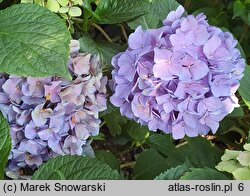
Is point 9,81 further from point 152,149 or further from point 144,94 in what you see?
point 152,149

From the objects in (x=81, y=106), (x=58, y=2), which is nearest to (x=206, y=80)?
(x=81, y=106)

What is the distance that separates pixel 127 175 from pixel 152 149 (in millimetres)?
253

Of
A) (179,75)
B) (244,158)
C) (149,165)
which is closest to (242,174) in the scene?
(244,158)

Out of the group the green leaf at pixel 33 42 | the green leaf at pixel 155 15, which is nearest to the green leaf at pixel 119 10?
the green leaf at pixel 155 15

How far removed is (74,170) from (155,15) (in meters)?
0.52

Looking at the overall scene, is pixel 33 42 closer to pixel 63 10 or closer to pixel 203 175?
pixel 63 10

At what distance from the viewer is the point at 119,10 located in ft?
4.93

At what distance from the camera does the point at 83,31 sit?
1.59 meters

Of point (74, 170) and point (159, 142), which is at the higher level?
point (74, 170)

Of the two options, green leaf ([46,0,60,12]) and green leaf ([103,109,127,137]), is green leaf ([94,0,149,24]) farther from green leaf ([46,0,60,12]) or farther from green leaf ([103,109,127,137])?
green leaf ([103,109,127,137])

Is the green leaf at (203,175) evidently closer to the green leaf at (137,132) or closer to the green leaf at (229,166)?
the green leaf at (229,166)

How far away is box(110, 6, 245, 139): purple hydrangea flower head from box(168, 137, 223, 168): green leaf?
0.17 m

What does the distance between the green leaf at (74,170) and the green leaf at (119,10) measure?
0.43m

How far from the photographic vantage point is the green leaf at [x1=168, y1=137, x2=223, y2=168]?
1.51 meters
